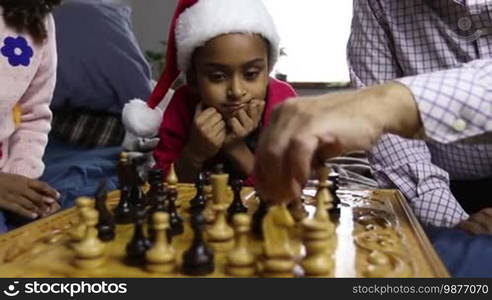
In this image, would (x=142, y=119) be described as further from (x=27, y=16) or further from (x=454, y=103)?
(x=454, y=103)

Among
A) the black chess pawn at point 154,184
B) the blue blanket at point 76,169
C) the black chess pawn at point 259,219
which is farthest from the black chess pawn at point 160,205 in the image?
the blue blanket at point 76,169

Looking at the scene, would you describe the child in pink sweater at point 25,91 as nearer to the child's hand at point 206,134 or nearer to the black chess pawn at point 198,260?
the child's hand at point 206,134

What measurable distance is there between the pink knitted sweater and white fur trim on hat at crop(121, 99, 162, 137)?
0.21 m

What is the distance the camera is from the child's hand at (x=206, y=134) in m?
1.27

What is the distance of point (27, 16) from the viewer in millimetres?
1379

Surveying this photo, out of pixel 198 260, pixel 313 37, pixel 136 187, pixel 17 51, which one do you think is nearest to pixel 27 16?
pixel 17 51

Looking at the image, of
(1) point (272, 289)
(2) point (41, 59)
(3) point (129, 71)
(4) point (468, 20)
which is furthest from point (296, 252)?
(3) point (129, 71)

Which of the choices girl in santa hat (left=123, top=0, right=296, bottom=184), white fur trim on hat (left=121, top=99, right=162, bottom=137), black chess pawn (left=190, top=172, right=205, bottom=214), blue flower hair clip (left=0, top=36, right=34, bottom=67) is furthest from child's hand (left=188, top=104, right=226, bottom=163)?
blue flower hair clip (left=0, top=36, right=34, bottom=67)

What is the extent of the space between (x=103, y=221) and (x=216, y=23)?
2.23 feet

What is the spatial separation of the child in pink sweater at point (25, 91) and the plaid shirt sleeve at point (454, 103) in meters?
0.84

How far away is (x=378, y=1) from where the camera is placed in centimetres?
135

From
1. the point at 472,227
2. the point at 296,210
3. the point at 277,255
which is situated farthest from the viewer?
the point at 472,227

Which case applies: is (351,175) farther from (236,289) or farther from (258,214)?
(236,289)

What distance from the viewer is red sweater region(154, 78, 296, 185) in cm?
147
